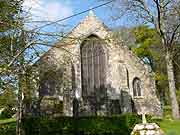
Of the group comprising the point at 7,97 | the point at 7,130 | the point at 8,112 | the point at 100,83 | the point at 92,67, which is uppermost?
the point at 92,67

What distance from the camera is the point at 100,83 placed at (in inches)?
1606

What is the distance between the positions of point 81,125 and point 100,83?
39.9 feet

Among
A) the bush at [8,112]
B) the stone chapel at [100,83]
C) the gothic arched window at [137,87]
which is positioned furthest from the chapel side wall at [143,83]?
the bush at [8,112]

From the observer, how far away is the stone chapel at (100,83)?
38.7 meters

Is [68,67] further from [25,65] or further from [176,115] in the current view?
[25,65]

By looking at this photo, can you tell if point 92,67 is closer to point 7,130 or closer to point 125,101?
point 125,101

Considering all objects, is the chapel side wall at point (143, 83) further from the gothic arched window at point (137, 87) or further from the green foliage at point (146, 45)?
the green foliage at point (146, 45)

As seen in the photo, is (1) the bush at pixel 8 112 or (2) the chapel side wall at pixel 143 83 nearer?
(1) the bush at pixel 8 112

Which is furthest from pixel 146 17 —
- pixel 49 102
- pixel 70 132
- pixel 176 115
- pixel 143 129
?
pixel 143 129

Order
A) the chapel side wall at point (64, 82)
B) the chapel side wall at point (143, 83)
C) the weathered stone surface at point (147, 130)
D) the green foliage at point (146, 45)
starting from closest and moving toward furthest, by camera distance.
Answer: the weathered stone surface at point (147, 130)
the chapel side wall at point (64, 82)
the chapel side wall at point (143, 83)
the green foliage at point (146, 45)

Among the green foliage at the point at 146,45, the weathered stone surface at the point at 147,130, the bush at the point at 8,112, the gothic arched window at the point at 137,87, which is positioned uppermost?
the green foliage at the point at 146,45

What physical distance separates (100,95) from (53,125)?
509 inches

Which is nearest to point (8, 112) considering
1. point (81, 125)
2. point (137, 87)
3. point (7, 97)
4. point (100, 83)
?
point (81, 125)

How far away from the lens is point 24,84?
2053cm
